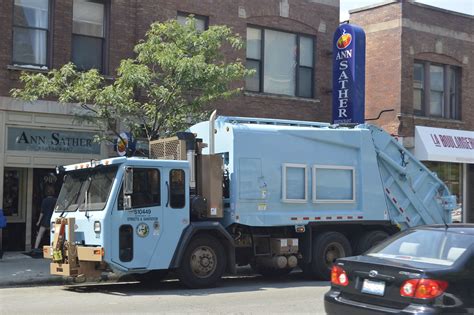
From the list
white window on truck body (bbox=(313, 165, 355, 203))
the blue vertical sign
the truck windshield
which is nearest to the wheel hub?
the truck windshield

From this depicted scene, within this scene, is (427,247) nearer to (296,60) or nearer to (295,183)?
(295,183)

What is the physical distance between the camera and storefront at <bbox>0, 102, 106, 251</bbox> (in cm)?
1584

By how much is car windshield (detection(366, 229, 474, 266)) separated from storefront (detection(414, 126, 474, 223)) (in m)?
15.4

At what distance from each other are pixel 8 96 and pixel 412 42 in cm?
1396

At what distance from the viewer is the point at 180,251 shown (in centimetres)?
1138

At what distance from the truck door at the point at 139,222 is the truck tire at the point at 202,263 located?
72 cm

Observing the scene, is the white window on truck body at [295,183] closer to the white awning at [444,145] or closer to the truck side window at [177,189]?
the truck side window at [177,189]

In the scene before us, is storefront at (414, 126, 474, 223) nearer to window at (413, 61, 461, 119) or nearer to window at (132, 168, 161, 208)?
window at (413, 61, 461, 119)

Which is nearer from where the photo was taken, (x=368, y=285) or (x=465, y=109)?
(x=368, y=285)

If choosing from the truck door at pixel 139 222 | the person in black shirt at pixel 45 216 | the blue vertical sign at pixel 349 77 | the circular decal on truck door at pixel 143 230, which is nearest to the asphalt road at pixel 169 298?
the truck door at pixel 139 222

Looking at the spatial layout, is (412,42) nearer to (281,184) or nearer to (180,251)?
(281,184)

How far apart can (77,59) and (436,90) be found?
1354cm

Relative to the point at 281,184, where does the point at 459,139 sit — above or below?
above

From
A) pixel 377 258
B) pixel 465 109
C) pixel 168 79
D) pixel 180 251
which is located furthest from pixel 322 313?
pixel 465 109
